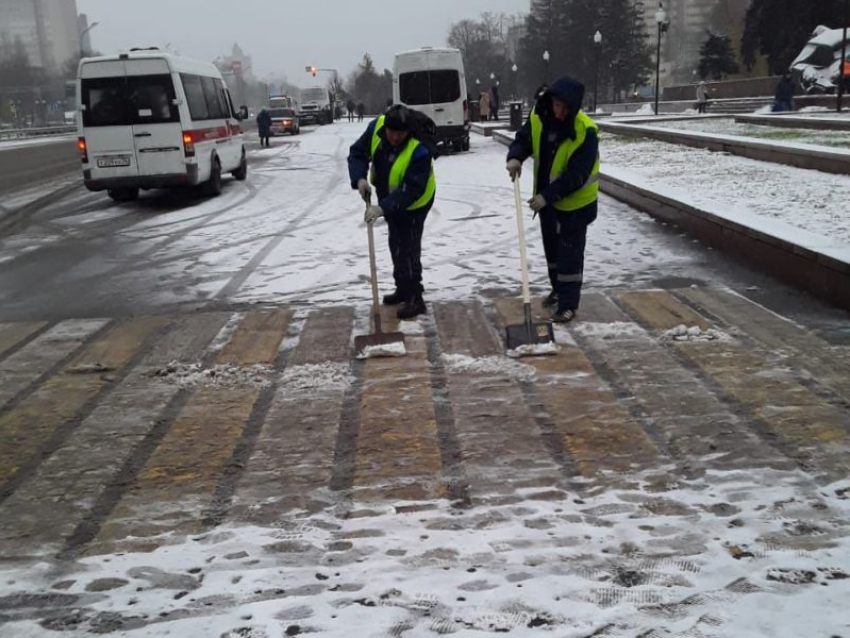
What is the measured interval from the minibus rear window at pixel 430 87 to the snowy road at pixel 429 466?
54.2 ft

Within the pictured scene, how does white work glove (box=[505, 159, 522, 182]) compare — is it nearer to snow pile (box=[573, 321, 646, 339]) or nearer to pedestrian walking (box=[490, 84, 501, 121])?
snow pile (box=[573, 321, 646, 339])

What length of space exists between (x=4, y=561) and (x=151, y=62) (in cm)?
1225

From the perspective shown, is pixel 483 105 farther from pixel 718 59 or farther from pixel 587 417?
pixel 587 417

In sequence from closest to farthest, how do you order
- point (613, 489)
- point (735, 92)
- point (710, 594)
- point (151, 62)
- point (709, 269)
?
point (710, 594)
point (613, 489)
point (709, 269)
point (151, 62)
point (735, 92)

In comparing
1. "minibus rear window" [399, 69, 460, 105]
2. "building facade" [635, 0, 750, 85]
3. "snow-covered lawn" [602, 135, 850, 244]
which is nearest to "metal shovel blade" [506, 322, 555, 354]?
"snow-covered lawn" [602, 135, 850, 244]

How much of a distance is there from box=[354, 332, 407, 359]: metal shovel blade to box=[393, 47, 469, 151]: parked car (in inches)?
720

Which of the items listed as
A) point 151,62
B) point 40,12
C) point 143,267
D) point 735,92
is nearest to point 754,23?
point 735,92

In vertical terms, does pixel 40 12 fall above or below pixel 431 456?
above

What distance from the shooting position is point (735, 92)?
53.8 meters

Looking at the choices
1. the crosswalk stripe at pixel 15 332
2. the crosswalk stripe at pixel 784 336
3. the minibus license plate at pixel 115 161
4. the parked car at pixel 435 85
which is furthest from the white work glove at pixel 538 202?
the parked car at pixel 435 85

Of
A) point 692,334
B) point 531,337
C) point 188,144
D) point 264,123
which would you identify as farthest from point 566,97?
point 264,123

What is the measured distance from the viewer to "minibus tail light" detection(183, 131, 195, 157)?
552 inches

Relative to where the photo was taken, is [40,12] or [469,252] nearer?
[469,252]

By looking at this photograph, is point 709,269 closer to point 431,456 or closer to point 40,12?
point 431,456
